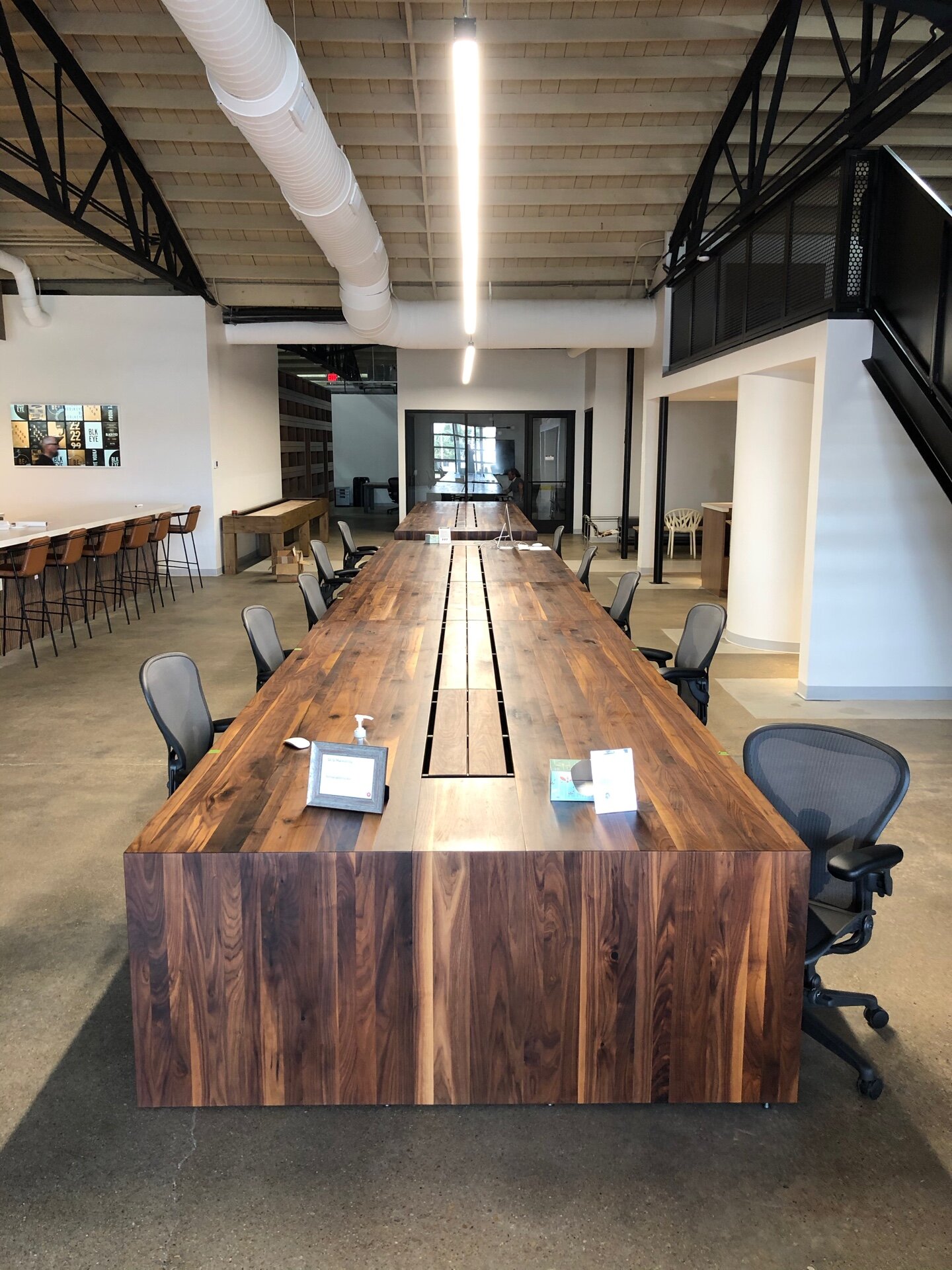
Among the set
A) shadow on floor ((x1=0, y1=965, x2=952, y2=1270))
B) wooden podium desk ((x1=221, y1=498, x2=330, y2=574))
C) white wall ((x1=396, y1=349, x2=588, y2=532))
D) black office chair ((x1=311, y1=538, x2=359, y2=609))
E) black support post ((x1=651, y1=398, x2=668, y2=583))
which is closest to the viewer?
shadow on floor ((x1=0, y1=965, x2=952, y2=1270))

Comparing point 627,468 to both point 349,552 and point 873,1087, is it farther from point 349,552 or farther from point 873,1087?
point 873,1087

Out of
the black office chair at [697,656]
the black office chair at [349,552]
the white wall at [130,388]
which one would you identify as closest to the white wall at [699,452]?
the white wall at [130,388]

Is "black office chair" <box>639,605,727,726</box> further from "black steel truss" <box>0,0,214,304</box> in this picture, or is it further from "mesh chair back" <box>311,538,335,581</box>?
"black steel truss" <box>0,0,214,304</box>

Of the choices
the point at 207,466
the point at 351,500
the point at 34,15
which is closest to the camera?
the point at 34,15

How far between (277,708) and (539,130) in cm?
640

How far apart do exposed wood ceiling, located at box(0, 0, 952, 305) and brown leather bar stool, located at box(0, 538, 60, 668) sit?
353 centimetres

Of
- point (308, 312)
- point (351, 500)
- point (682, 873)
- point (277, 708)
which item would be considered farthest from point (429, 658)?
point (351, 500)

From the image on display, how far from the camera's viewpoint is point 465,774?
2.77 m

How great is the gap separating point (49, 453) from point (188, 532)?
1.97m

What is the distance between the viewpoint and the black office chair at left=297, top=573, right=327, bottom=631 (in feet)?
18.7

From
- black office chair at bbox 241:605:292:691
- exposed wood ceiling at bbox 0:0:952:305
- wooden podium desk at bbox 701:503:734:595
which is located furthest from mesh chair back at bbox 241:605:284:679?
wooden podium desk at bbox 701:503:734:595

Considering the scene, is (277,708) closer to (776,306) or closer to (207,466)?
(776,306)

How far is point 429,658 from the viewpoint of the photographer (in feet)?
13.5

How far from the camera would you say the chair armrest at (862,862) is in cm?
242
